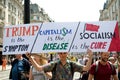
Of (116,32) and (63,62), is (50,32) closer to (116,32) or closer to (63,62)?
(63,62)

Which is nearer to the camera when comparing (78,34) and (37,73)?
(78,34)

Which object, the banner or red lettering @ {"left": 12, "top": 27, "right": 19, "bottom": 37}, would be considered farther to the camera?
red lettering @ {"left": 12, "top": 27, "right": 19, "bottom": 37}

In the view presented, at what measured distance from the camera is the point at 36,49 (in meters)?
7.70

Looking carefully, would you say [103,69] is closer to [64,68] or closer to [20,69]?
[64,68]

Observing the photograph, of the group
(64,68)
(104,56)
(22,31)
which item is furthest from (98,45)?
(22,31)

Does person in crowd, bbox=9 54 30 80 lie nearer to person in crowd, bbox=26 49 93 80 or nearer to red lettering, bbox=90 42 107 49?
person in crowd, bbox=26 49 93 80

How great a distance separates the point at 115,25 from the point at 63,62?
116 cm

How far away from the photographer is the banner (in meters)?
7.54

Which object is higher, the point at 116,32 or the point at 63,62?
the point at 116,32

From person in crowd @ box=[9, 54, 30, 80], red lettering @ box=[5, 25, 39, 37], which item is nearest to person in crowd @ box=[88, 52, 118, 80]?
red lettering @ box=[5, 25, 39, 37]

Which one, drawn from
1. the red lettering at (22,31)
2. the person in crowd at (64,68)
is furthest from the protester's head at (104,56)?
the red lettering at (22,31)

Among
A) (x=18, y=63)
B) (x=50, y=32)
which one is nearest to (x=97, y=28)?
(x=50, y=32)

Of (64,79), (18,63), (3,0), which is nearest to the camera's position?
(64,79)

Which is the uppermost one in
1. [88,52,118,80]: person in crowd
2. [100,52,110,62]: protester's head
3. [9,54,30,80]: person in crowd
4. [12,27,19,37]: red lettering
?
[12,27,19,37]: red lettering
